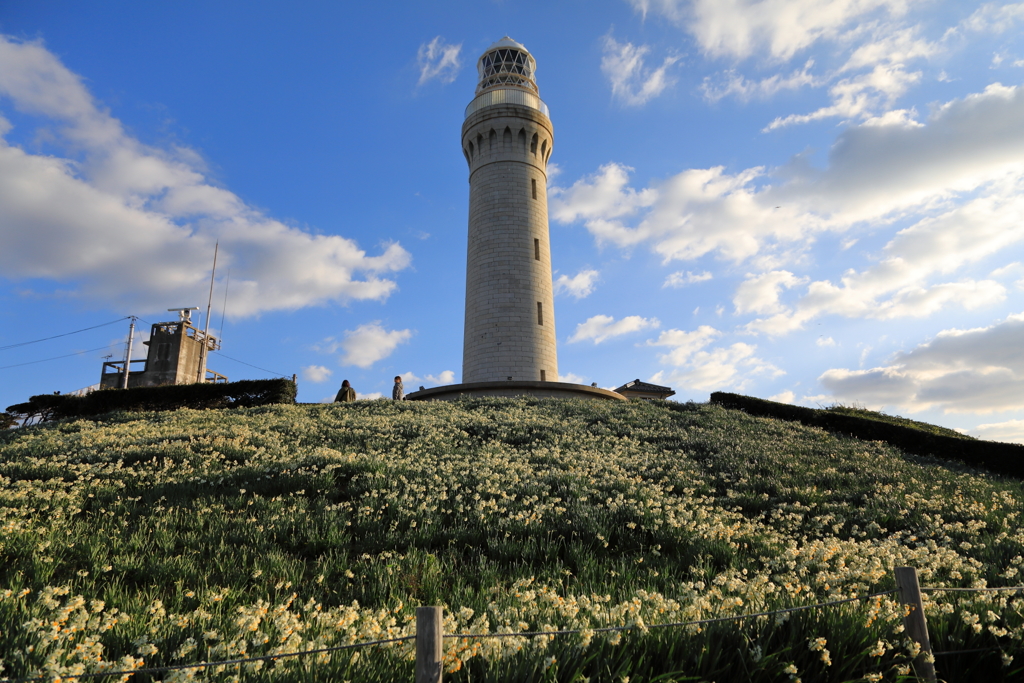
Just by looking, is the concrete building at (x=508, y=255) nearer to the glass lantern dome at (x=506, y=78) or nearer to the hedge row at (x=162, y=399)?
the glass lantern dome at (x=506, y=78)

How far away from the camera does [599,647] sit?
4.21 meters

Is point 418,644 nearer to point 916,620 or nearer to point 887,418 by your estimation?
point 916,620

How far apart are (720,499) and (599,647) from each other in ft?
25.1

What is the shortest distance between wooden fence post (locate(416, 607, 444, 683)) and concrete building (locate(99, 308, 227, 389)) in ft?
154

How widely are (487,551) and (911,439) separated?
61.8 ft

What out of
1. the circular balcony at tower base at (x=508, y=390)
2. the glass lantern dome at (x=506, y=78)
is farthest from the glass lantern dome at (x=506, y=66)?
the circular balcony at tower base at (x=508, y=390)

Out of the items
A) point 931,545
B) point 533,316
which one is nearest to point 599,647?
point 931,545

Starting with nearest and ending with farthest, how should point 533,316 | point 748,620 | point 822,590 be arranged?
point 748,620
point 822,590
point 533,316

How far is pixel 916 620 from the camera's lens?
455 centimetres

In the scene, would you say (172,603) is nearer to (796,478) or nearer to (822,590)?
(822,590)

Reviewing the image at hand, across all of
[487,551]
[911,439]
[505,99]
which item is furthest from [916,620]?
[505,99]

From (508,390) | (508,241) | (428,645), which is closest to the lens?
(428,645)

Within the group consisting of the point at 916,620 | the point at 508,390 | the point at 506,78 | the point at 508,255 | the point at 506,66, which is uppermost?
the point at 506,66

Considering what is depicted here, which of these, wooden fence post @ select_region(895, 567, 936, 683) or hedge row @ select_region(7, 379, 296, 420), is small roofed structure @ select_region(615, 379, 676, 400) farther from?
wooden fence post @ select_region(895, 567, 936, 683)
